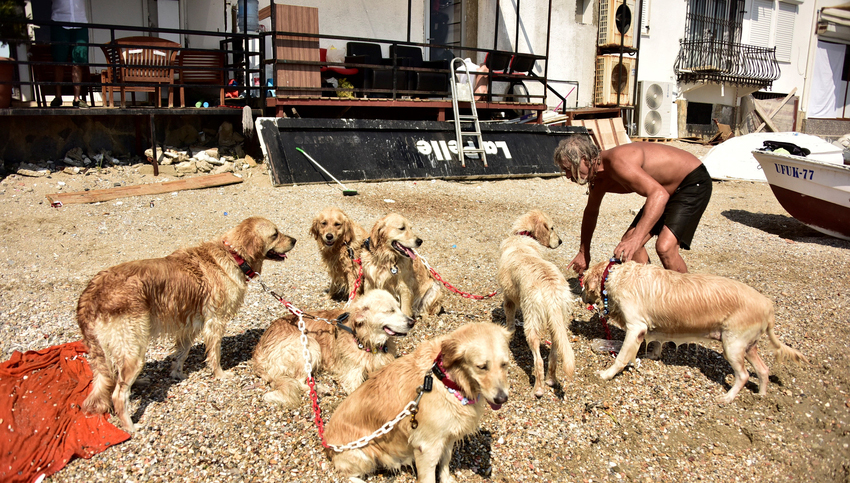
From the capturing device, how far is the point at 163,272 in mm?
4102

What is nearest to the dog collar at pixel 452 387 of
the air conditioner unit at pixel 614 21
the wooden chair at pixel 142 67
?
the wooden chair at pixel 142 67

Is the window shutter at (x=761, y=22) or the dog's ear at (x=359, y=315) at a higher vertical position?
the window shutter at (x=761, y=22)

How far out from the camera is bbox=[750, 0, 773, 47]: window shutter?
23781 mm

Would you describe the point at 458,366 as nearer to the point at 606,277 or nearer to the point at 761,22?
the point at 606,277

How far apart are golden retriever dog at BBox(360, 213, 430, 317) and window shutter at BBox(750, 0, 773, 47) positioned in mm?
24831

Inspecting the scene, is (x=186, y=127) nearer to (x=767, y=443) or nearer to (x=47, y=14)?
(x=47, y=14)

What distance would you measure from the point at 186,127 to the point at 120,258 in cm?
548

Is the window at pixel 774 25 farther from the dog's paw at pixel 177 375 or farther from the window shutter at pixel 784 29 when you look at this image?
the dog's paw at pixel 177 375

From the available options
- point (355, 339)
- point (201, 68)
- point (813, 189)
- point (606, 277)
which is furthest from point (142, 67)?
point (813, 189)

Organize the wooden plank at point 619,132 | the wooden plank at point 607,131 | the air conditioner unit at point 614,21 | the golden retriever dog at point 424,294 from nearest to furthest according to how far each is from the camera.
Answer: the golden retriever dog at point 424,294
the wooden plank at point 607,131
the wooden plank at point 619,132
the air conditioner unit at point 614,21

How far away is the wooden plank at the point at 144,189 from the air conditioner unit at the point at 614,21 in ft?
47.9

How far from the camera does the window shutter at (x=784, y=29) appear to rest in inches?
968

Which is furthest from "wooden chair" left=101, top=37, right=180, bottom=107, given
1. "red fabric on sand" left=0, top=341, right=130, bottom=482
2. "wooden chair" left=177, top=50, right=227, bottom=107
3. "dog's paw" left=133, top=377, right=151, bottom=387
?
"dog's paw" left=133, top=377, right=151, bottom=387

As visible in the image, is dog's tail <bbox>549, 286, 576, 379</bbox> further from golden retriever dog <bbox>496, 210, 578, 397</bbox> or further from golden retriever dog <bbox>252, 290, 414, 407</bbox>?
golden retriever dog <bbox>252, 290, 414, 407</bbox>
